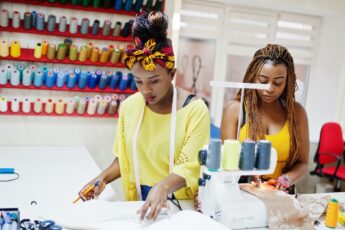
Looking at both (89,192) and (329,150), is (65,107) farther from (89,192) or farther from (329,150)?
(329,150)

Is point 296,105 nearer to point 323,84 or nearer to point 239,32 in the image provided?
point 239,32

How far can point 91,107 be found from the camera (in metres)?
3.02

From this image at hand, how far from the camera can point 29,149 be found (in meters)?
2.87

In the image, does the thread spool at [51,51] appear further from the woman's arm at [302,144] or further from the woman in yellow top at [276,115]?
the woman's arm at [302,144]

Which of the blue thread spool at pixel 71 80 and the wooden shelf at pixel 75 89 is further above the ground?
the blue thread spool at pixel 71 80

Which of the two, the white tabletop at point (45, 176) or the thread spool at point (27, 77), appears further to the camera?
the thread spool at point (27, 77)

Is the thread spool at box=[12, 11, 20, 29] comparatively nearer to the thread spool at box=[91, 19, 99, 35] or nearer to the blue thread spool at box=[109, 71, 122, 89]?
the thread spool at box=[91, 19, 99, 35]

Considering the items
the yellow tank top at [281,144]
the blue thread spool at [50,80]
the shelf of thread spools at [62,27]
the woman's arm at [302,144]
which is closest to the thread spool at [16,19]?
the shelf of thread spools at [62,27]

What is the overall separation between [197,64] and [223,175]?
2919 mm

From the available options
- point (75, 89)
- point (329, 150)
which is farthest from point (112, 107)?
point (329, 150)

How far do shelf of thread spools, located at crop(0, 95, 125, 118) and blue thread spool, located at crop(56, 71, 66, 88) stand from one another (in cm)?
13

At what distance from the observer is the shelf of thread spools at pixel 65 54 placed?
9.13 ft

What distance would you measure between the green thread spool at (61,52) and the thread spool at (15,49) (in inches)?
10.6

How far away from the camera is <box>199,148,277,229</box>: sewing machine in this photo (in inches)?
53.0
